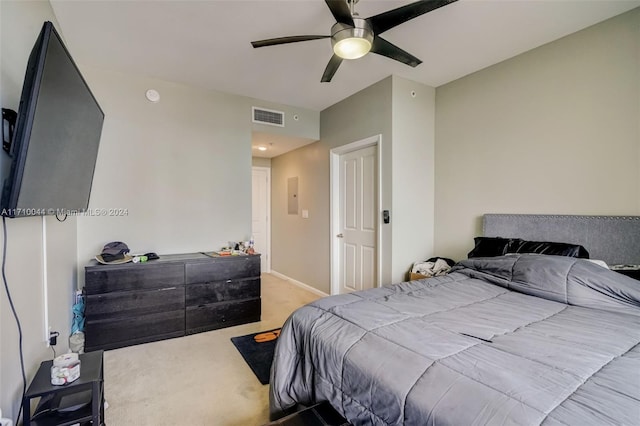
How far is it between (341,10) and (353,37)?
0.61ft

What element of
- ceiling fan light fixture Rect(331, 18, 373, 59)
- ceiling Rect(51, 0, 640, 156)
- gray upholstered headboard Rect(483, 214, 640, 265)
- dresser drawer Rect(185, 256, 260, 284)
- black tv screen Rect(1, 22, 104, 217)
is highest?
ceiling Rect(51, 0, 640, 156)

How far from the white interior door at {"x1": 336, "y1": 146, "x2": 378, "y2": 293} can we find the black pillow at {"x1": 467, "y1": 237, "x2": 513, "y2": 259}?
1078mm

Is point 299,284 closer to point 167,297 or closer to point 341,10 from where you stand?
point 167,297

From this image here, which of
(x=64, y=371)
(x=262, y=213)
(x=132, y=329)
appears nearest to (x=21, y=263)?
(x=64, y=371)

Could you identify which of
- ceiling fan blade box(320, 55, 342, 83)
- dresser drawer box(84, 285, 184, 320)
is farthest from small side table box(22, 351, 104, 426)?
ceiling fan blade box(320, 55, 342, 83)

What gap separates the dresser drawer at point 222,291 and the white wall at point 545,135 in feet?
7.16

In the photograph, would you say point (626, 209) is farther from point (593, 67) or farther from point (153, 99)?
point (153, 99)

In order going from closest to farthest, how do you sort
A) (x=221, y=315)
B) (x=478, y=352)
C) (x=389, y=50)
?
(x=478, y=352) → (x=389, y=50) → (x=221, y=315)

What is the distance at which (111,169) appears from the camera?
3053 mm

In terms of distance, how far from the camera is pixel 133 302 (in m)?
2.78

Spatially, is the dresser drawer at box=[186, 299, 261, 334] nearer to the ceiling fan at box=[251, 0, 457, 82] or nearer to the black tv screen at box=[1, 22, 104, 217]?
the black tv screen at box=[1, 22, 104, 217]

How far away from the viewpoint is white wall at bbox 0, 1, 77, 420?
132 cm

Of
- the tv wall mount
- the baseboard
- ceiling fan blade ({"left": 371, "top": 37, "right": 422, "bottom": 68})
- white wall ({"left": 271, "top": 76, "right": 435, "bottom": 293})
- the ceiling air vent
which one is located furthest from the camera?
the baseboard

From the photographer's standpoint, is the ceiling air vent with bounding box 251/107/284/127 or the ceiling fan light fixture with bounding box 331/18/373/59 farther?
the ceiling air vent with bounding box 251/107/284/127
